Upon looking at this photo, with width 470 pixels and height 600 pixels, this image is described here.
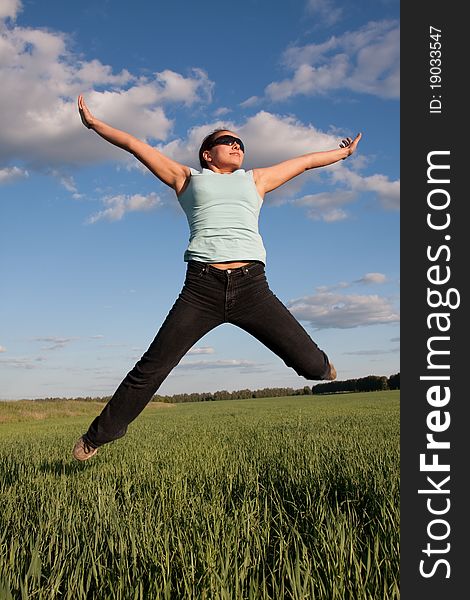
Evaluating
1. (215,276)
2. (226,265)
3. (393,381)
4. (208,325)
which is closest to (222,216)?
(226,265)

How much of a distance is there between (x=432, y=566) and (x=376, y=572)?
366 mm

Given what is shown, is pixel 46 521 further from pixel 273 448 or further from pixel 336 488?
pixel 273 448

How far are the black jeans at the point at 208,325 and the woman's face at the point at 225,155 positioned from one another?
3.15 feet

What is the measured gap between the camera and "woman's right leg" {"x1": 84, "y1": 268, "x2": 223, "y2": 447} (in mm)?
4234

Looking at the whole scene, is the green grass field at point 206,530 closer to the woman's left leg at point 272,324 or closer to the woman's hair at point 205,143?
the woman's left leg at point 272,324

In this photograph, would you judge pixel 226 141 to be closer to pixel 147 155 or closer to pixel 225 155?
pixel 225 155

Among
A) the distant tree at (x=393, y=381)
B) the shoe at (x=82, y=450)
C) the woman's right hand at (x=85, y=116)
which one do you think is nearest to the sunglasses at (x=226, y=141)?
the woman's right hand at (x=85, y=116)

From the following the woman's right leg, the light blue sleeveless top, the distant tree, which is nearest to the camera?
the woman's right leg

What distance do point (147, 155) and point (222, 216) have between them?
0.86 metres

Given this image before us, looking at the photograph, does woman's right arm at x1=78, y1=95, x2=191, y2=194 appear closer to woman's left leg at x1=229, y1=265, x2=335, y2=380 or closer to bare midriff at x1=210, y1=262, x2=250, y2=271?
bare midriff at x1=210, y1=262, x2=250, y2=271

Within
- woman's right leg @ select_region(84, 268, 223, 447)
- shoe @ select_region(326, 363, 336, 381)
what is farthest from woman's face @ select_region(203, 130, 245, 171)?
shoe @ select_region(326, 363, 336, 381)

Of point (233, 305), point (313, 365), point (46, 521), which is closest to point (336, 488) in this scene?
point (313, 365)

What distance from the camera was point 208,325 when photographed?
431 cm

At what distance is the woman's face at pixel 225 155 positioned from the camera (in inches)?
187
